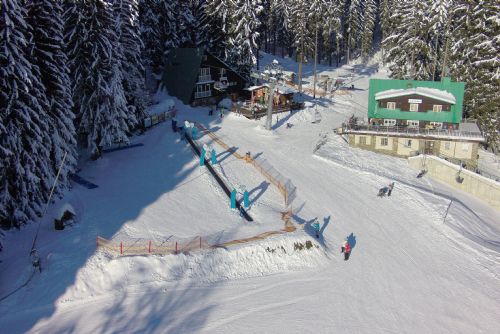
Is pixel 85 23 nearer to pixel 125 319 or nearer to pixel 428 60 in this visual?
pixel 125 319

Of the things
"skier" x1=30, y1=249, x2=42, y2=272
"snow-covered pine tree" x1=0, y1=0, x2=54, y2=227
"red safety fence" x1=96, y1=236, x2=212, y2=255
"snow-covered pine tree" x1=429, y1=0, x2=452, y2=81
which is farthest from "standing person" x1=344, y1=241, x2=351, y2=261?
"snow-covered pine tree" x1=429, y1=0, x2=452, y2=81

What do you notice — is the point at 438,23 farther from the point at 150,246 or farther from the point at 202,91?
the point at 150,246

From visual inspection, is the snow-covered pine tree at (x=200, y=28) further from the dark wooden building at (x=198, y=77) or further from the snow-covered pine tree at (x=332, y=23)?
the snow-covered pine tree at (x=332, y=23)

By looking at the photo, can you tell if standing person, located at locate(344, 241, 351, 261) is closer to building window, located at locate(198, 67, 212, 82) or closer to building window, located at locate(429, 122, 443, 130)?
building window, located at locate(429, 122, 443, 130)

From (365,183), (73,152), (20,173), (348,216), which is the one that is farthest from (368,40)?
(20,173)

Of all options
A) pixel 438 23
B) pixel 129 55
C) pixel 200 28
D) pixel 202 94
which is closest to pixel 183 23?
pixel 200 28
